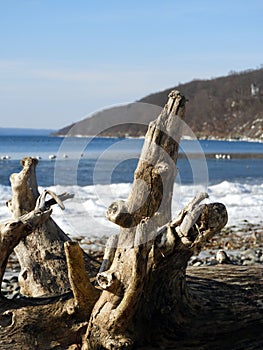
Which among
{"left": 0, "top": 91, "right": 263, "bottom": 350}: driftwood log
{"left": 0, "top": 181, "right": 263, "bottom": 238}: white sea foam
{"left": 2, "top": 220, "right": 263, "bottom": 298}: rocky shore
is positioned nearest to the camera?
{"left": 0, "top": 91, "right": 263, "bottom": 350}: driftwood log

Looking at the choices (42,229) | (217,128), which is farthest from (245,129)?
(42,229)

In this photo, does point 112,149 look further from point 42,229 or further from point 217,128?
point 217,128

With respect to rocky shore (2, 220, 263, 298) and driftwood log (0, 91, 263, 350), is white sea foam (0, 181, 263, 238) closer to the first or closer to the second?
rocky shore (2, 220, 263, 298)

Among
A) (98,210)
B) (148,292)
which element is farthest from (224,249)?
(148,292)

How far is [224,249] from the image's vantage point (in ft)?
46.2

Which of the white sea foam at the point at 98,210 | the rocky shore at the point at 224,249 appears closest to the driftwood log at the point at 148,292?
the rocky shore at the point at 224,249

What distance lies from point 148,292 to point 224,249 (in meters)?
8.70

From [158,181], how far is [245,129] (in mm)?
175081

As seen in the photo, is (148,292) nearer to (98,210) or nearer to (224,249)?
(224,249)

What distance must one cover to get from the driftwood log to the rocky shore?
389cm

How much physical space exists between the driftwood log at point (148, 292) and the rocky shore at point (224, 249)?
389cm

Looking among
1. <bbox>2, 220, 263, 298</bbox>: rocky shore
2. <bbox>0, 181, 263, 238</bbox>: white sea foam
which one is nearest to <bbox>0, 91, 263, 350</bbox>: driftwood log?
<bbox>2, 220, 263, 298</bbox>: rocky shore

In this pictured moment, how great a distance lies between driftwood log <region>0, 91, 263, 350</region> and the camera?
541 centimetres

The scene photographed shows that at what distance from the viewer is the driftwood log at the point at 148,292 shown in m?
5.41
